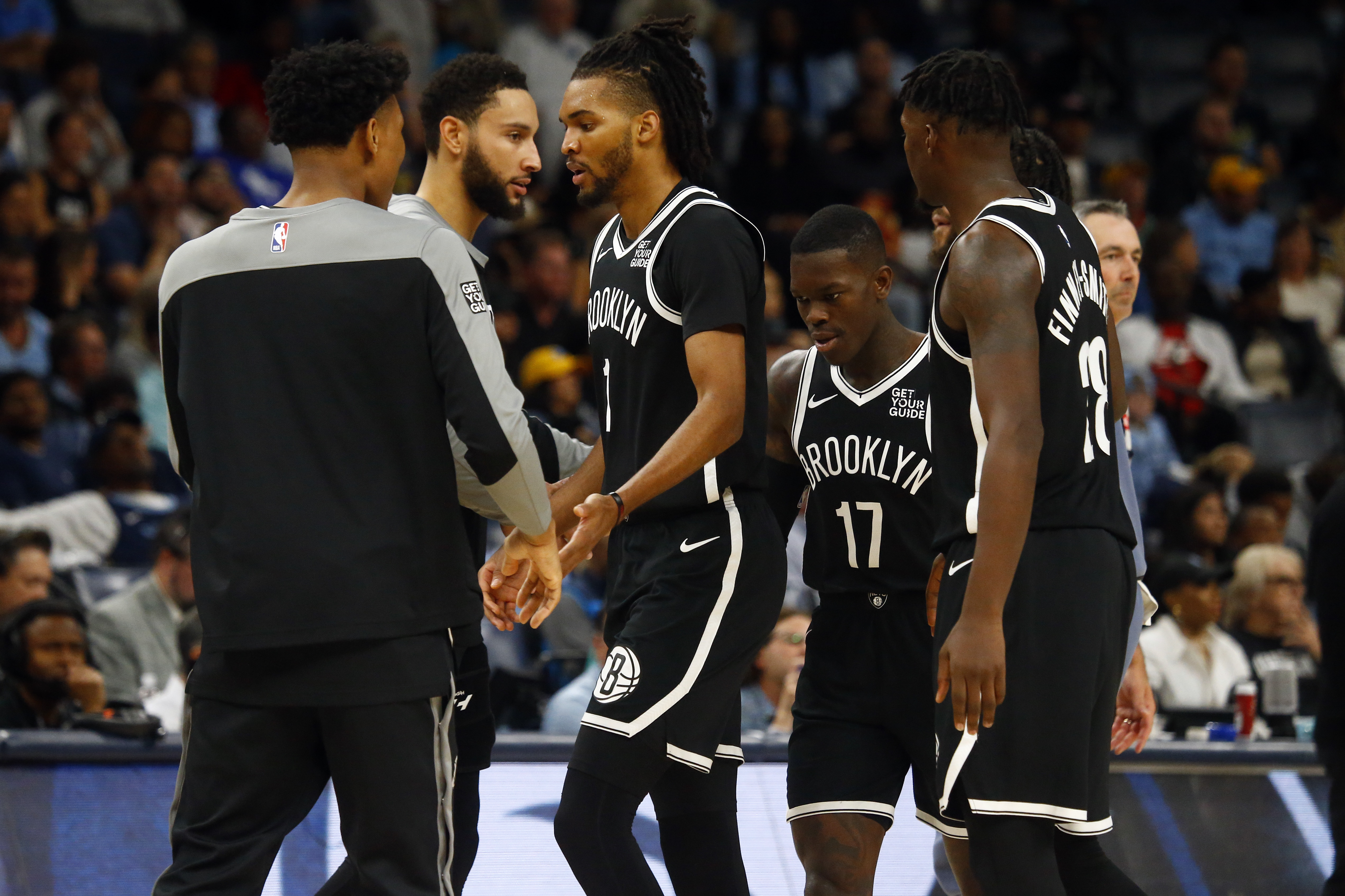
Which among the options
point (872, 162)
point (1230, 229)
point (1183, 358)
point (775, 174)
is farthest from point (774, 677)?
point (1230, 229)

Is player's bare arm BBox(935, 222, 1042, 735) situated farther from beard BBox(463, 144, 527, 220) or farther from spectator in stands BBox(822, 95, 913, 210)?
spectator in stands BBox(822, 95, 913, 210)

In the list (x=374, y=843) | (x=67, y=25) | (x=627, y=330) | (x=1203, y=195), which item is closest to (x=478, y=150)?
(x=627, y=330)

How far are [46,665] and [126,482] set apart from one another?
235 centimetres

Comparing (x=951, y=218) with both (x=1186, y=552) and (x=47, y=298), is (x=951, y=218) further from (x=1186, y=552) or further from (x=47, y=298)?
(x=47, y=298)

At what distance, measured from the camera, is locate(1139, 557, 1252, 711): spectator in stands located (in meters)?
7.27

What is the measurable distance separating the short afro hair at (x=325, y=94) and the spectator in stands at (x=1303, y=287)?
10259 mm

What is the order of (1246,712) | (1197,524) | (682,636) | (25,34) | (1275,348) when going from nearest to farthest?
(682,636)
(1246,712)
(1197,524)
(25,34)
(1275,348)

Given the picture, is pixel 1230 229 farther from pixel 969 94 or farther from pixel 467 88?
pixel 969 94

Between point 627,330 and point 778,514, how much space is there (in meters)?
0.74

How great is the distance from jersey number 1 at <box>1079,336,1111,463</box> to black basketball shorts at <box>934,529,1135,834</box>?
7.1 inches

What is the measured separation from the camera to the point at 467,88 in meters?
4.33

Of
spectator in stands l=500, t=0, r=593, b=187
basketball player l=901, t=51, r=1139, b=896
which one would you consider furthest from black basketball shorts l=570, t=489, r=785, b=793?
spectator in stands l=500, t=0, r=593, b=187

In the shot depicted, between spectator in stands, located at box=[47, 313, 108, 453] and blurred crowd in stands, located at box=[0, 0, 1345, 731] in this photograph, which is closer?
Result: blurred crowd in stands, located at box=[0, 0, 1345, 731]

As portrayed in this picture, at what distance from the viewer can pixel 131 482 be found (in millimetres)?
8297
